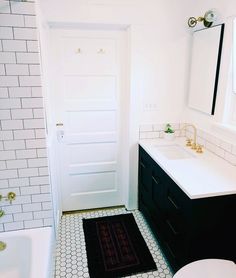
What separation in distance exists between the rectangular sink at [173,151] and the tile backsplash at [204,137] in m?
0.20

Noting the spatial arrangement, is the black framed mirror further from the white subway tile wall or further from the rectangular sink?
the white subway tile wall

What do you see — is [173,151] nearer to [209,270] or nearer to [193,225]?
[193,225]

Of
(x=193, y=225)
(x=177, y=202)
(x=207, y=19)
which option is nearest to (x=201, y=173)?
(x=177, y=202)

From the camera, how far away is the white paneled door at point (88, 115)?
2523 millimetres

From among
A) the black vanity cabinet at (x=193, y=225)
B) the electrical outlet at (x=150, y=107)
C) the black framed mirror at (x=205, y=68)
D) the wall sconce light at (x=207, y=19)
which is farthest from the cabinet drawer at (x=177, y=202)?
the wall sconce light at (x=207, y=19)

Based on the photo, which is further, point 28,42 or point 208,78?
point 208,78

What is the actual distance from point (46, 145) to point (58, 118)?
843mm

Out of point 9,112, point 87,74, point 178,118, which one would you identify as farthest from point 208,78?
point 9,112

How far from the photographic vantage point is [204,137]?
2.43 meters

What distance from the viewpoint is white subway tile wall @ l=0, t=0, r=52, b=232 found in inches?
64.3

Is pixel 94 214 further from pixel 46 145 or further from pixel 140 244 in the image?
pixel 46 145

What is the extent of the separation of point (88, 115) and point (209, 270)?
1.83 m

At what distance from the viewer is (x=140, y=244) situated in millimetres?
2385

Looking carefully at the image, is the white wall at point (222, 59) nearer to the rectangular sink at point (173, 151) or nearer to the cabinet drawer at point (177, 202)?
the rectangular sink at point (173, 151)
